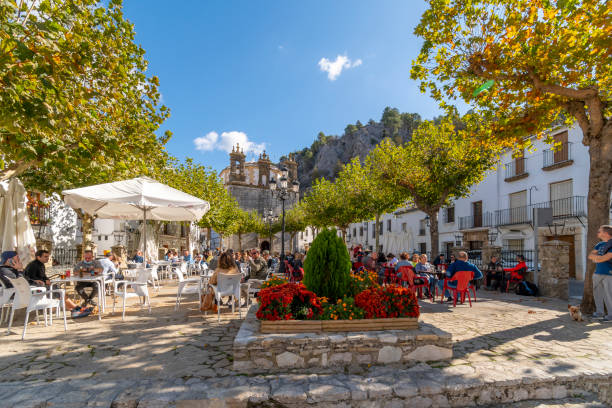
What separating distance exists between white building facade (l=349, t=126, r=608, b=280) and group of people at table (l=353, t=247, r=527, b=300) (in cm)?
106

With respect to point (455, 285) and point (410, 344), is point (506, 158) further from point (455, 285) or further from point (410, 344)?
point (410, 344)

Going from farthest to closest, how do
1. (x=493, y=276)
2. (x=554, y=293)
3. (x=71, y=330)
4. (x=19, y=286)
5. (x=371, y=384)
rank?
(x=493, y=276) → (x=554, y=293) → (x=71, y=330) → (x=19, y=286) → (x=371, y=384)

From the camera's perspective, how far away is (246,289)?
277 inches

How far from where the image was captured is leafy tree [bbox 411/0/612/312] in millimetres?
5996

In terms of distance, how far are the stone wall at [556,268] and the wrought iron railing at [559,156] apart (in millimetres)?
9780

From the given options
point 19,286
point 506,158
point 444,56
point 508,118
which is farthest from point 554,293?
point 506,158

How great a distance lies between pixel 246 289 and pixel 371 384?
419 centimetres

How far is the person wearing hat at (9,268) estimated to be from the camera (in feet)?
17.3

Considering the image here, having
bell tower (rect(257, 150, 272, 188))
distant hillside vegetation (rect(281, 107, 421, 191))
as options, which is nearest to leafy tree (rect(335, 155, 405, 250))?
bell tower (rect(257, 150, 272, 188))

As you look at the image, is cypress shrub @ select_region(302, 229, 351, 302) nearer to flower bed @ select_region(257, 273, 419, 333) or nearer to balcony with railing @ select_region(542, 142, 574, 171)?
flower bed @ select_region(257, 273, 419, 333)

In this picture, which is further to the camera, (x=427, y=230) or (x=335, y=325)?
(x=427, y=230)

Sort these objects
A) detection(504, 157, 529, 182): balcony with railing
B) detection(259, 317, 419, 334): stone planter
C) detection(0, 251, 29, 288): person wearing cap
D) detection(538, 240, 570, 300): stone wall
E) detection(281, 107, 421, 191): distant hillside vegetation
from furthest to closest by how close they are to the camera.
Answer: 1. detection(281, 107, 421, 191): distant hillside vegetation
2. detection(504, 157, 529, 182): balcony with railing
3. detection(538, 240, 570, 300): stone wall
4. detection(0, 251, 29, 288): person wearing cap
5. detection(259, 317, 419, 334): stone planter

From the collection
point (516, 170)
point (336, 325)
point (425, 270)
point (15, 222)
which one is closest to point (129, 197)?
point (15, 222)

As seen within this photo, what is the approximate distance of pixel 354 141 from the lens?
7088cm
